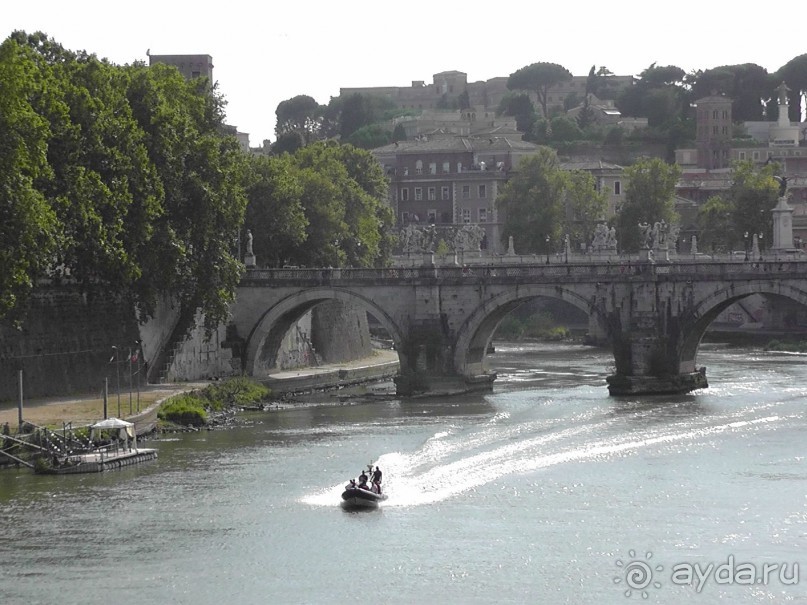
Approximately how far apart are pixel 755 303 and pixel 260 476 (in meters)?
72.1

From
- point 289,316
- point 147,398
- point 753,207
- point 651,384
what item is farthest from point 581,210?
point 147,398

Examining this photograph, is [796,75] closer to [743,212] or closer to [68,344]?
[743,212]

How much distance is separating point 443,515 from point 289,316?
121ft

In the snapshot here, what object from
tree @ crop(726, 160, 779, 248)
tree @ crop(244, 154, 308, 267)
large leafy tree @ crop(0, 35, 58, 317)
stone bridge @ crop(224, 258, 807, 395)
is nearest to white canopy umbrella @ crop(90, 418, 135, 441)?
large leafy tree @ crop(0, 35, 58, 317)

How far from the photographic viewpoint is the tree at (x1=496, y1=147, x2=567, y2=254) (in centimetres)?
12756

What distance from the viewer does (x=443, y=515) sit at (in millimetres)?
53062

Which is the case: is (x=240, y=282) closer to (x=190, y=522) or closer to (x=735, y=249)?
(x=190, y=522)

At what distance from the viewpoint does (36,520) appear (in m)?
52.5

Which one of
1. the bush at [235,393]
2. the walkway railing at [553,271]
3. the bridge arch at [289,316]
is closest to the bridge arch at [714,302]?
the walkway railing at [553,271]

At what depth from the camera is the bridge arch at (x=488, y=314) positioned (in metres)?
83.0

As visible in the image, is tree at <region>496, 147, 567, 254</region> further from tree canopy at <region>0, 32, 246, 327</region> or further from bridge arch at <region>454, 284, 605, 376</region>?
tree canopy at <region>0, 32, 246, 327</region>

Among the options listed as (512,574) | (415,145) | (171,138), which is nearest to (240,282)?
(171,138)

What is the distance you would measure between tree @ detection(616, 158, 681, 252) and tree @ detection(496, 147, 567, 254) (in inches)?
187

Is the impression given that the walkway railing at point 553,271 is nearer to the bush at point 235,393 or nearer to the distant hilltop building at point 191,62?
the bush at point 235,393
